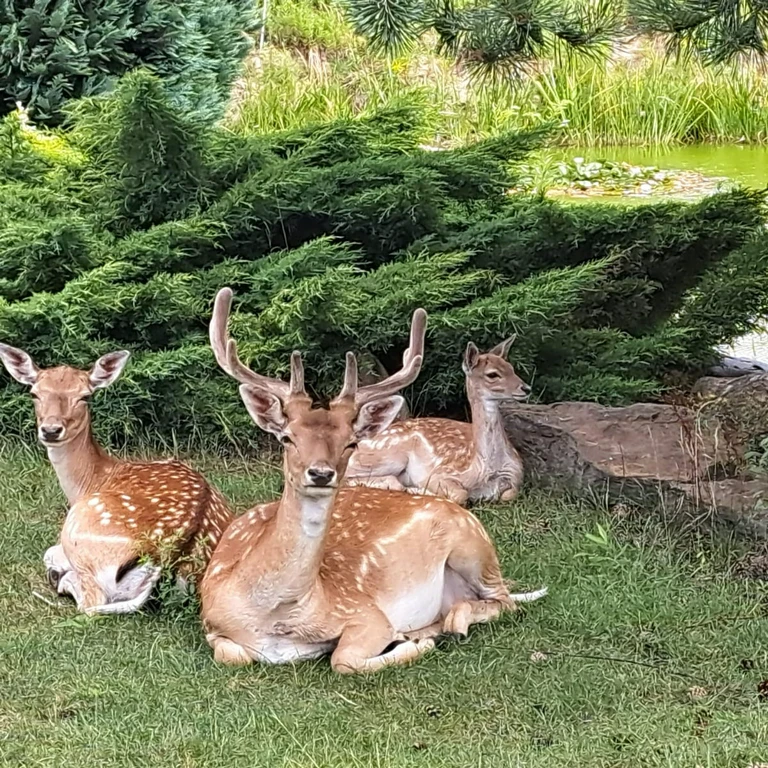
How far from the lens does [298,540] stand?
4.14 meters

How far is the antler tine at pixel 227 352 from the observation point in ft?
14.1

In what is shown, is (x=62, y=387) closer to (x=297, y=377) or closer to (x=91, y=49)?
(x=297, y=377)

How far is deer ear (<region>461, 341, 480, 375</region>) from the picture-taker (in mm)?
6137

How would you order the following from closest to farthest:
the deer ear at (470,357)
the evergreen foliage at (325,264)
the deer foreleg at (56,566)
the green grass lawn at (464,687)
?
A: the green grass lawn at (464,687)
the deer foreleg at (56,566)
the deer ear at (470,357)
the evergreen foliage at (325,264)

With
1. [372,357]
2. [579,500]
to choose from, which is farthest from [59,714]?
[372,357]

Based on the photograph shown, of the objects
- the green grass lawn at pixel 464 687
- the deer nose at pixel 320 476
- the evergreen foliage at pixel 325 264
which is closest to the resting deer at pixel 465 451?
the evergreen foliage at pixel 325 264

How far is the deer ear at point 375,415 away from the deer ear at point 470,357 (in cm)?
188

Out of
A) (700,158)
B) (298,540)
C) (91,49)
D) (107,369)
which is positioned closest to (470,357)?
(107,369)

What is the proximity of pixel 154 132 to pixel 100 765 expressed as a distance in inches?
147

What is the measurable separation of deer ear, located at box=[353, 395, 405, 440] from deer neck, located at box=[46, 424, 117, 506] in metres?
1.42

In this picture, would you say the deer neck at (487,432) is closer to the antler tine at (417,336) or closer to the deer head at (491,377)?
the deer head at (491,377)

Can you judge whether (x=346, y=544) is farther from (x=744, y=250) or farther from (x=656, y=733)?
(x=744, y=250)

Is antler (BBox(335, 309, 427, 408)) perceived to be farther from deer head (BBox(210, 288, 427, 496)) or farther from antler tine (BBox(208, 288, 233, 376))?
antler tine (BBox(208, 288, 233, 376))

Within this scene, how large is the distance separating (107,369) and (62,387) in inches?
7.8
